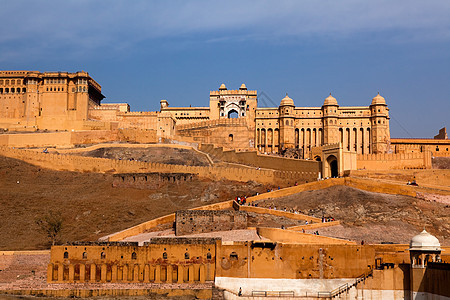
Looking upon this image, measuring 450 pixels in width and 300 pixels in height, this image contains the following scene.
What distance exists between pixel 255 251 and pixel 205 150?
40.4 m

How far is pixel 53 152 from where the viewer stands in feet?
245

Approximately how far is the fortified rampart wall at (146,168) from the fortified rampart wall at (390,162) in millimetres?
5325

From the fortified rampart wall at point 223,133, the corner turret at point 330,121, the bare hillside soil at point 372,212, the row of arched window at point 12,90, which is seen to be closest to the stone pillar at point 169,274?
the bare hillside soil at point 372,212

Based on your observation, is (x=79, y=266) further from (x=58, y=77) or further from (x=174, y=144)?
(x=58, y=77)

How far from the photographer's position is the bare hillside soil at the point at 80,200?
51.1 m

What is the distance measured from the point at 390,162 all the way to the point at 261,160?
1480 centimetres

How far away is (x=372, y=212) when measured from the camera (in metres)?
50.3

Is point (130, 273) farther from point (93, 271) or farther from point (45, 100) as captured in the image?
point (45, 100)

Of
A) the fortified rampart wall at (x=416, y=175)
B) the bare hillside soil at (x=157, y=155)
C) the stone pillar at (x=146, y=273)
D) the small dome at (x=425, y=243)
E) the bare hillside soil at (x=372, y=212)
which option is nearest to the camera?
the small dome at (x=425, y=243)

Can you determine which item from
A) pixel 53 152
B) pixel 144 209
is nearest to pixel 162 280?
pixel 144 209

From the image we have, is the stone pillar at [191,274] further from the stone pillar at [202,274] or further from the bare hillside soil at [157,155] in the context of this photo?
the bare hillside soil at [157,155]

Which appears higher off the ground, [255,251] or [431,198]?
[431,198]

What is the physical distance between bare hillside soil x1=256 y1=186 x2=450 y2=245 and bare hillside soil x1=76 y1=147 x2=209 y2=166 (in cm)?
1924

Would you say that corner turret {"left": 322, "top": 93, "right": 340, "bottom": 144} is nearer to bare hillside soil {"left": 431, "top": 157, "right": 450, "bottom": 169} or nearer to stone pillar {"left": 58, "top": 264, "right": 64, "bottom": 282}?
bare hillside soil {"left": 431, "top": 157, "right": 450, "bottom": 169}
